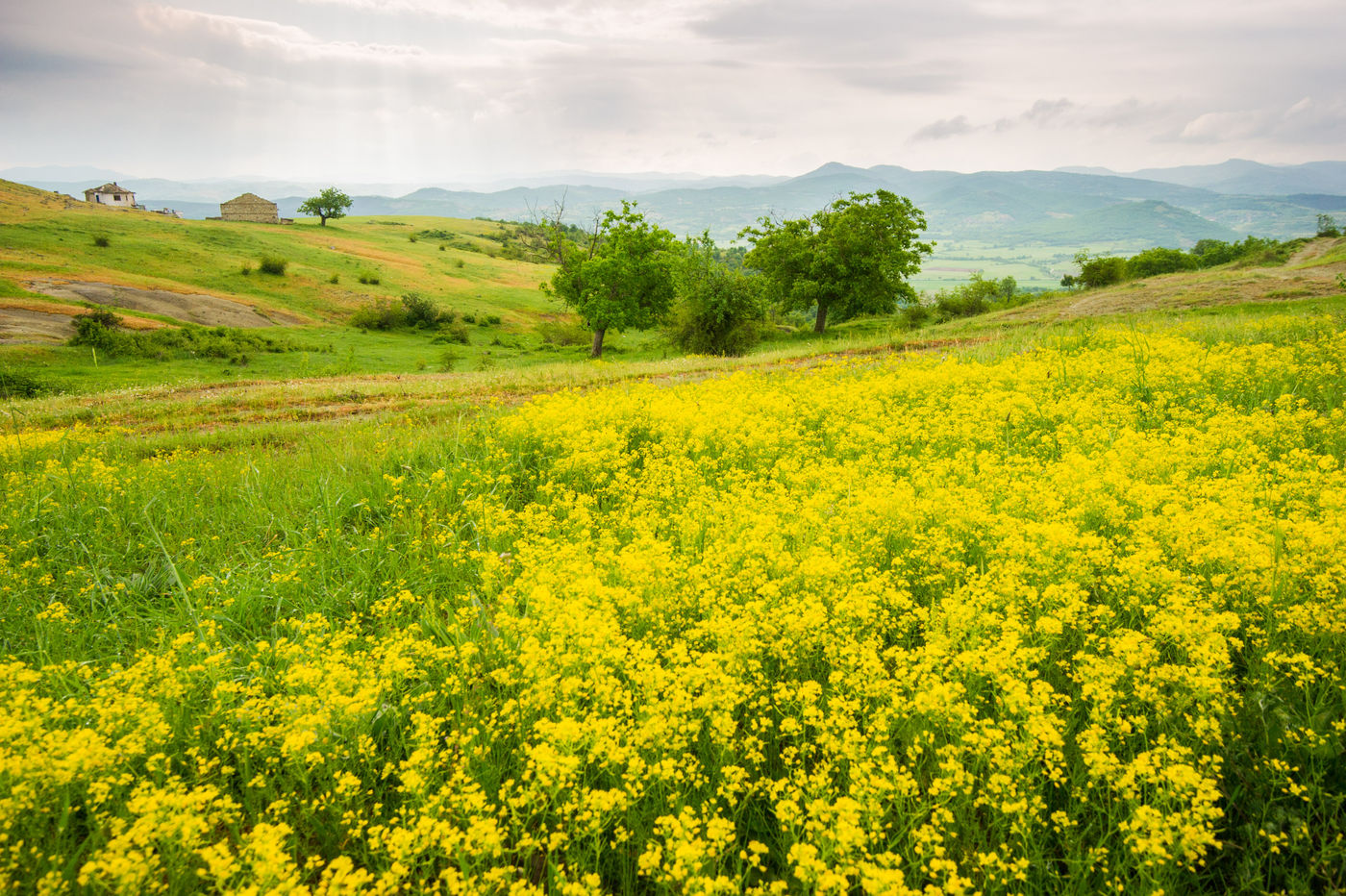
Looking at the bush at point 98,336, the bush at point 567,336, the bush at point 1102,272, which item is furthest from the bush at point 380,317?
the bush at point 1102,272

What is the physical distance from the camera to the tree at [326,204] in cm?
12550

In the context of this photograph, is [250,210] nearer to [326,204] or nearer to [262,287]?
[326,204]

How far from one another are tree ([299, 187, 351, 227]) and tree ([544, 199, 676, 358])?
101m

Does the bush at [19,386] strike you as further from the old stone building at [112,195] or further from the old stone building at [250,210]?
the old stone building at [112,195]

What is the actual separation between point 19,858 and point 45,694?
1933 millimetres

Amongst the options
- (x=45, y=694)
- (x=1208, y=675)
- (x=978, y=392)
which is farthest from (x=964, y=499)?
(x=45, y=694)

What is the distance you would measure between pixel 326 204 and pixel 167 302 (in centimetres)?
8903

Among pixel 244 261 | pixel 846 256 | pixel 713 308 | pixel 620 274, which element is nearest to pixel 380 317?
pixel 244 261

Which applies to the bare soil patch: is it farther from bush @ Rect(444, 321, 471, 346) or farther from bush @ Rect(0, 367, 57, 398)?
bush @ Rect(444, 321, 471, 346)

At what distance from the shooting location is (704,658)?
3.88 metres

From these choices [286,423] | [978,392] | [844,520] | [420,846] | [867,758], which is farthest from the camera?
[286,423]

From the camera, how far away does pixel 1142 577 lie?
14.7ft

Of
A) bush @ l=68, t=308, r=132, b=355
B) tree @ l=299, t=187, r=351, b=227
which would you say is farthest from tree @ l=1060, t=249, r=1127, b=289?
tree @ l=299, t=187, r=351, b=227

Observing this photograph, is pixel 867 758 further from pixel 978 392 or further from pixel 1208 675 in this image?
pixel 978 392
